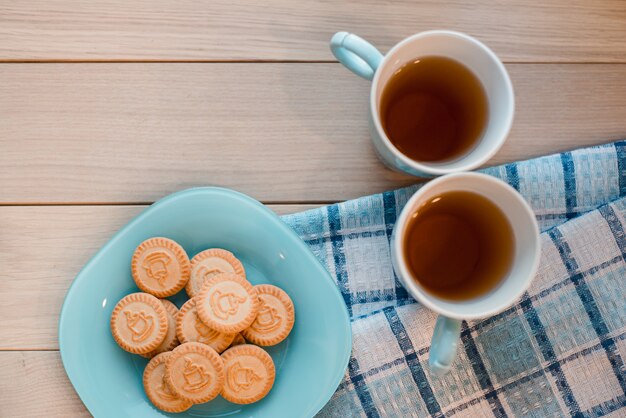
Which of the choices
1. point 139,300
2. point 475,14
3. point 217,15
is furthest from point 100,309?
point 475,14

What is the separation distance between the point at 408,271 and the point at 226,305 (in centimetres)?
24

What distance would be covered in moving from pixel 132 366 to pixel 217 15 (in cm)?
49

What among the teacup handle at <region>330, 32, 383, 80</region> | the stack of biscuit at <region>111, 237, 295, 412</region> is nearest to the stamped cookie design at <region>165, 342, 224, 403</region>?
the stack of biscuit at <region>111, 237, 295, 412</region>

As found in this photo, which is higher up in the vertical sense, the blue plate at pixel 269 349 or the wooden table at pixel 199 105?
the wooden table at pixel 199 105

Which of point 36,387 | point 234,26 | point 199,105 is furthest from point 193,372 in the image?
point 234,26

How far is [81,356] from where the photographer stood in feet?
2.67

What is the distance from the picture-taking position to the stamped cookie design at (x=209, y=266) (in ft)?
2.71

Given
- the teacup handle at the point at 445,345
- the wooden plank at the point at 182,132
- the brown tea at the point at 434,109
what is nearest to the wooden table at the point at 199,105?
the wooden plank at the point at 182,132

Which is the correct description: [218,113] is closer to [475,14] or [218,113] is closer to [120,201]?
[120,201]

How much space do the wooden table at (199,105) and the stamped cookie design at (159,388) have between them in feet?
0.57

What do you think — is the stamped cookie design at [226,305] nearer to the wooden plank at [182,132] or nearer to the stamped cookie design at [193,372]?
the stamped cookie design at [193,372]

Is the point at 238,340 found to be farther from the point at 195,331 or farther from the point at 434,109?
the point at 434,109

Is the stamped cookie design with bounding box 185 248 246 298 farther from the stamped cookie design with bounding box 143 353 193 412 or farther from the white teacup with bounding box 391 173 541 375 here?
the white teacup with bounding box 391 173 541 375

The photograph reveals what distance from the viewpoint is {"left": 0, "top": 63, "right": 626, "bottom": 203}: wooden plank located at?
2.89 ft
